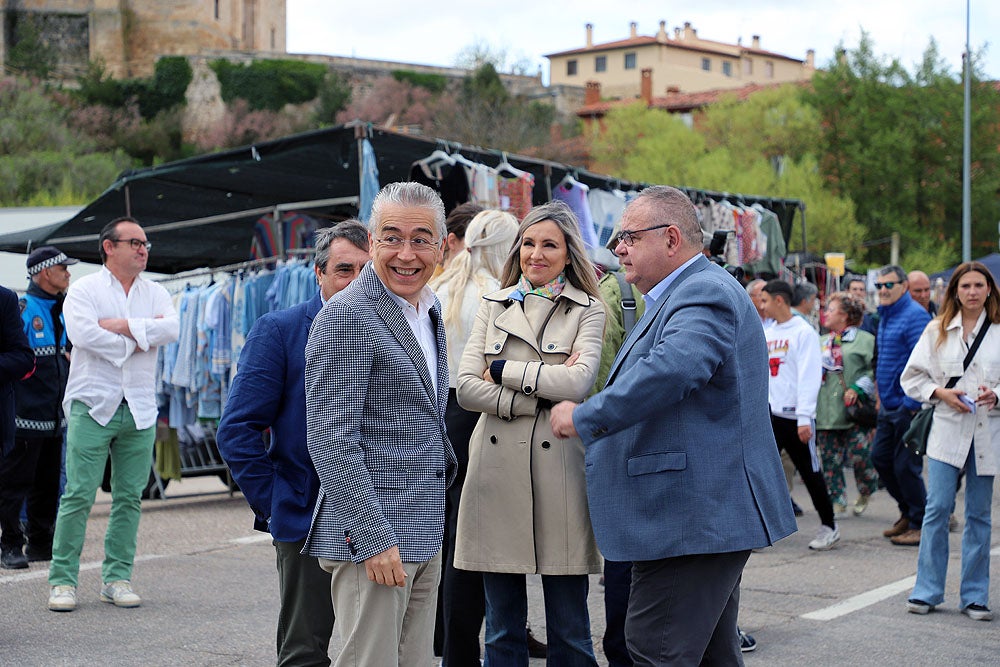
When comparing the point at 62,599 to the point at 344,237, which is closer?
the point at 344,237

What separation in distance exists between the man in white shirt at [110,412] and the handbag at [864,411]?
551 centimetres

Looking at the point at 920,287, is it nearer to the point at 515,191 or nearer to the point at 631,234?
the point at 515,191

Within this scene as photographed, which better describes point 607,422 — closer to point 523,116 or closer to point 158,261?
point 158,261

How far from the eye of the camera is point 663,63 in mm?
94562

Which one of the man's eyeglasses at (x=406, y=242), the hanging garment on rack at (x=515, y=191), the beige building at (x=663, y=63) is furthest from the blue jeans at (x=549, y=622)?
the beige building at (x=663, y=63)

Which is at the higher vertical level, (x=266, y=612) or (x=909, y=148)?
(x=909, y=148)

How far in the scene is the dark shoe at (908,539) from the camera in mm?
8109

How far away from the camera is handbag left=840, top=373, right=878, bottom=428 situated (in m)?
9.26

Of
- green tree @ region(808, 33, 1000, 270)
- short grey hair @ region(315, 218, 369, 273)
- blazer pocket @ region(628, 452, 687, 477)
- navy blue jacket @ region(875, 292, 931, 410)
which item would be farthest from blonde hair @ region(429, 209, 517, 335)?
green tree @ region(808, 33, 1000, 270)

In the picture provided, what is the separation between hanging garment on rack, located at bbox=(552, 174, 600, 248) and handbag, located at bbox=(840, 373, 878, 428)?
2667mm

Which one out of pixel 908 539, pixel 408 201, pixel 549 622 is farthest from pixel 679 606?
pixel 908 539

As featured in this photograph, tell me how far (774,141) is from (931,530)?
53.5 metres

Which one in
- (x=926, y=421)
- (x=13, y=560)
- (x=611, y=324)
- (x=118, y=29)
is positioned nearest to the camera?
(x=611, y=324)

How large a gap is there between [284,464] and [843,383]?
6.68 m
